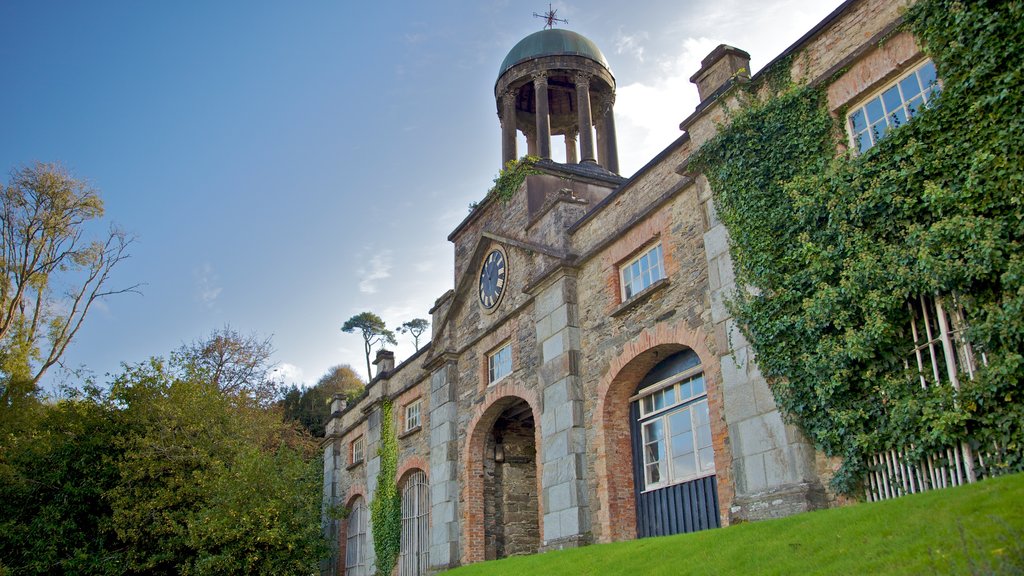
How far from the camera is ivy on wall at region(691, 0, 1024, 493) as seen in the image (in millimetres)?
7934

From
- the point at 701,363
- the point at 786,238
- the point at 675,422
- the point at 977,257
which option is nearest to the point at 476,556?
the point at 675,422

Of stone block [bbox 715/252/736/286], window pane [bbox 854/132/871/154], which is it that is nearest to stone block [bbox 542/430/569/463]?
stone block [bbox 715/252/736/286]

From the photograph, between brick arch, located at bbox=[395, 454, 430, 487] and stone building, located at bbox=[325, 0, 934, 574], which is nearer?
stone building, located at bbox=[325, 0, 934, 574]

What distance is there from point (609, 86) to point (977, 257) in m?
14.3

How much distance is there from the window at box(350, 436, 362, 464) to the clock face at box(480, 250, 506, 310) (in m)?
9.03

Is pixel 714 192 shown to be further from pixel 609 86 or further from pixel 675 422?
pixel 609 86

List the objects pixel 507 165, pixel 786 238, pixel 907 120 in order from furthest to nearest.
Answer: pixel 507 165 < pixel 786 238 < pixel 907 120

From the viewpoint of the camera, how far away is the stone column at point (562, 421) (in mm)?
13555

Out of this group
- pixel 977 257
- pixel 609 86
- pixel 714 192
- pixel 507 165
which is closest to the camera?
pixel 977 257

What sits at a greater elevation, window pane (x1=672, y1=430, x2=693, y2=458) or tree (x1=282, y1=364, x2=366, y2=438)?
tree (x1=282, y1=364, x2=366, y2=438)

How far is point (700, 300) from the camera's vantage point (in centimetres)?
1187

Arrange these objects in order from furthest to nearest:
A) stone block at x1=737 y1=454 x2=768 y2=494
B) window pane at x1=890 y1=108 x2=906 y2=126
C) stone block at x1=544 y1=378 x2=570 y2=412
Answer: stone block at x1=544 y1=378 x2=570 y2=412
stone block at x1=737 y1=454 x2=768 y2=494
window pane at x1=890 y1=108 x2=906 y2=126

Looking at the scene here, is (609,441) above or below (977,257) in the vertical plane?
below

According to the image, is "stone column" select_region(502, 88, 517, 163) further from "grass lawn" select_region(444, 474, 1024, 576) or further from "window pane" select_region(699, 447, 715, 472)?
"grass lawn" select_region(444, 474, 1024, 576)
